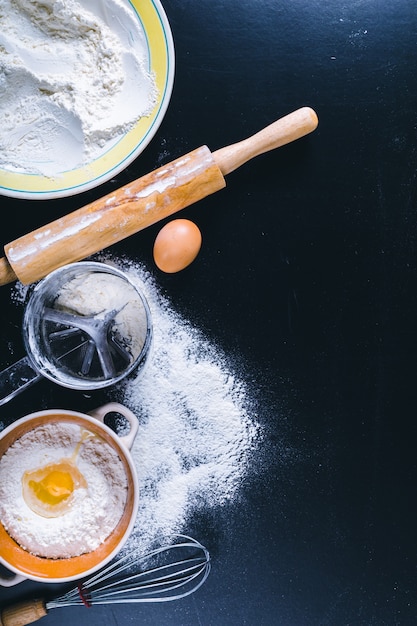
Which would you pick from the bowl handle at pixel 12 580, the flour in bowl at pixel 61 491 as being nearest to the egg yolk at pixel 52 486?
the flour in bowl at pixel 61 491

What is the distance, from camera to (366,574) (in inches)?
45.0

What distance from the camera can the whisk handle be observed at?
1040 millimetres

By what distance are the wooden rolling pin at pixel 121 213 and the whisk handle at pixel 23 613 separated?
54cm

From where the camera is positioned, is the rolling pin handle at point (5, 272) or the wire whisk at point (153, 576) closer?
the rolling pin handle at point (5, 272)

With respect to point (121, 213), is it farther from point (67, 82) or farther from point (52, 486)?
point (52, 486)

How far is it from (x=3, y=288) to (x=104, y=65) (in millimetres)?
396

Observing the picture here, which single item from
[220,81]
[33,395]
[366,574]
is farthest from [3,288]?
[366,574]

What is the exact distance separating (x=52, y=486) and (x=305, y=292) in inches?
21.0

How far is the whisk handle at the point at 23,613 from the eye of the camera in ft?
3.41

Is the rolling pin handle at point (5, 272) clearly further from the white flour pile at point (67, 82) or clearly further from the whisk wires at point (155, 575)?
the whisk wires at point (155, 575)

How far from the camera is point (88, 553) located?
1.01 metres

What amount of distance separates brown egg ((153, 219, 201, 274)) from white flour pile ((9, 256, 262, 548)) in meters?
0.06

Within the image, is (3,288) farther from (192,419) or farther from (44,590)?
(44,590)

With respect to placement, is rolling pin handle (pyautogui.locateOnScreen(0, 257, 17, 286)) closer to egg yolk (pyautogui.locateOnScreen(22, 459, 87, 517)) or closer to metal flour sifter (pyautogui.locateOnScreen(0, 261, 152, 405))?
metal flour sifter (pyautogui.locateOnScreen(0, 261, 152, 405))
